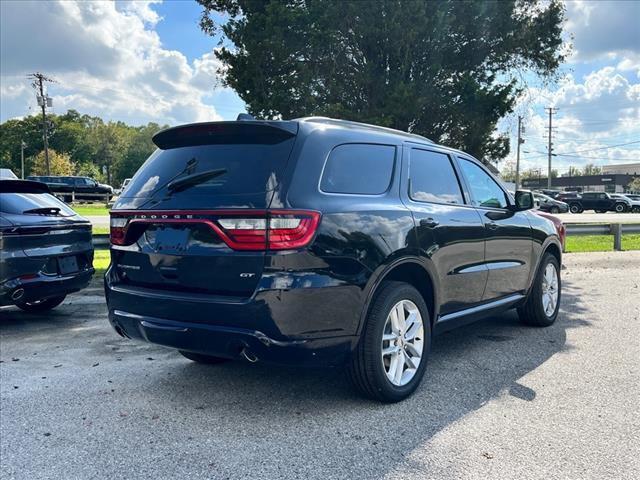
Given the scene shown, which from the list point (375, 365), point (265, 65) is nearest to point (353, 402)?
point (375, 365)

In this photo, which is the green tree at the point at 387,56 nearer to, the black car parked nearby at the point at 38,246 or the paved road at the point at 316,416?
the black car parked nearby at the point at 38,246

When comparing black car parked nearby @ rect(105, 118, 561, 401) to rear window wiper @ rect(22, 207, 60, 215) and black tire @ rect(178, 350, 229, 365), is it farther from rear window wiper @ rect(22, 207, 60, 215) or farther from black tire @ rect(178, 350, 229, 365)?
rear window wiper @ rect(22, 207, 60, 215)

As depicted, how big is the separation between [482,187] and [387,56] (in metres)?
6.08

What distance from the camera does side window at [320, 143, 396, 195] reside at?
3.54 meters

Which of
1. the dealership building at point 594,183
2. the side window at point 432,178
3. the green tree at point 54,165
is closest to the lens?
the side window at point 432,178

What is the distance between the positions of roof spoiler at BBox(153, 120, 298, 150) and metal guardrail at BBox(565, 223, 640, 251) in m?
11.0

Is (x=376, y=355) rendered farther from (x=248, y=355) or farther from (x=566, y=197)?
A: (x=566, y=197)

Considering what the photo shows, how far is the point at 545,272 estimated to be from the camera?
6062 mm

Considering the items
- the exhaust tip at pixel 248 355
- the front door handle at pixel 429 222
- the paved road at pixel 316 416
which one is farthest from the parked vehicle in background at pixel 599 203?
the exhaust tip at pixel 248 355

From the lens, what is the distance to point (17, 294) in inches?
225

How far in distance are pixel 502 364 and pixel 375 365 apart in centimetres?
166

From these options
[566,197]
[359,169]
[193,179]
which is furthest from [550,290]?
[566,197]

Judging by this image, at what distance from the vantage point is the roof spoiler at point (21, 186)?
243 inches

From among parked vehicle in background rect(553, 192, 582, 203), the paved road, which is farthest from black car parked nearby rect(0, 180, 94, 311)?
parked vehicle in background rect(553, 192, 582, 203)
